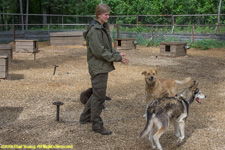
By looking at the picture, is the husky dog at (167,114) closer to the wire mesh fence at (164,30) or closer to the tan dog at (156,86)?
the tan dog at (156,86)

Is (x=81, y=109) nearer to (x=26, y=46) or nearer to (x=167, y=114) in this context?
(x=167, y=114)

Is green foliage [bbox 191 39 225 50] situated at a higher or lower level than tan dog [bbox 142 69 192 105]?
higher

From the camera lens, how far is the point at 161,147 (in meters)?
4.03

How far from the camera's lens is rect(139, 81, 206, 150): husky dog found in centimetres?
388

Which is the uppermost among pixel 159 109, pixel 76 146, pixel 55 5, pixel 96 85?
pixel 55 5

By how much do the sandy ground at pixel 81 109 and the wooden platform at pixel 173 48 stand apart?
324 centimetres

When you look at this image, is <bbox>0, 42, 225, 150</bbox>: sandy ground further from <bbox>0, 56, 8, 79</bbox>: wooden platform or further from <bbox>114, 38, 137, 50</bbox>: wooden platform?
<bbox>114, 38, 137, 50</bbox>: wooden platform

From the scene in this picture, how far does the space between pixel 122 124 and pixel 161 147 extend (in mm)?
1242

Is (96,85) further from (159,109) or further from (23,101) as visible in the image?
(23,101)

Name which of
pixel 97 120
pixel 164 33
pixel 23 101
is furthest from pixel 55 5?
pixel 97 120

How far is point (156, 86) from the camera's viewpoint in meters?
5.74

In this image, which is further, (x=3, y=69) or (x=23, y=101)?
(x=3, y=69)

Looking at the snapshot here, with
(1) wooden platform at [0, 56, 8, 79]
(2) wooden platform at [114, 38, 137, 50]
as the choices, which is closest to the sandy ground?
(1) wooden platform at [0, 56, 8, 79]

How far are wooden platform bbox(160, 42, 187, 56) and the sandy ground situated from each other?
3.24 meters
